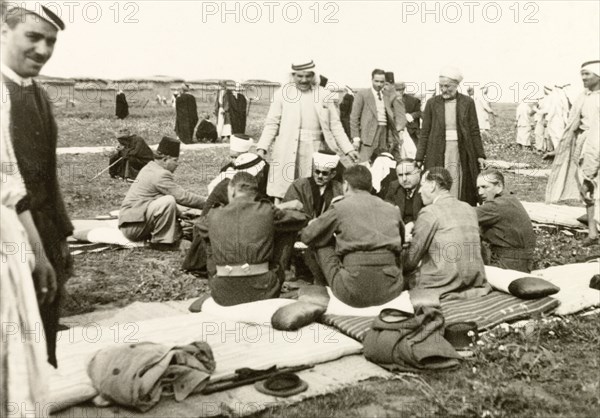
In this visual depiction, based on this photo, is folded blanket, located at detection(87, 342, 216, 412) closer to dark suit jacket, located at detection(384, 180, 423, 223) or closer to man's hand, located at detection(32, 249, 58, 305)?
man's hand, located at detection(32, 249, 58, 305)

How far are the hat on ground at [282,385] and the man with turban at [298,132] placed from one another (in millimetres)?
3996

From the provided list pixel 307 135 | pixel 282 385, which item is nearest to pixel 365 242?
pixel 282 385

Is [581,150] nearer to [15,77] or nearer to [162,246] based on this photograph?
[162,246]

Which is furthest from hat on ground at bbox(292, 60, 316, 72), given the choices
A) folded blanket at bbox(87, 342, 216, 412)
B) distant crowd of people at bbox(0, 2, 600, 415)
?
folded blanket at bbox(87, 342, 216, 412)

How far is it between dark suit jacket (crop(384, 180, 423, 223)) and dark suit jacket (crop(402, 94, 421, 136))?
7.26 meters

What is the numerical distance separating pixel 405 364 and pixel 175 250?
398 cm

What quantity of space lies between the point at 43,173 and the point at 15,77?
440mm

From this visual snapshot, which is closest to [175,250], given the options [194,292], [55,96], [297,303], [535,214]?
[194,292]

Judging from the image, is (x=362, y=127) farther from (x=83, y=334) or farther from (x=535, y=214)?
(x=83, y=334)

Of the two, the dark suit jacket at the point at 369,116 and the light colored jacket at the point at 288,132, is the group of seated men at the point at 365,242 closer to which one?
the light colored jacket at the point at 288,132

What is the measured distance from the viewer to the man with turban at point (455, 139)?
877cm

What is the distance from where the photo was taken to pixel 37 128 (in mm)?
3375

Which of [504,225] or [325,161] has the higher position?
[325,161]

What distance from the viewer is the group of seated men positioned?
5.75 meters
